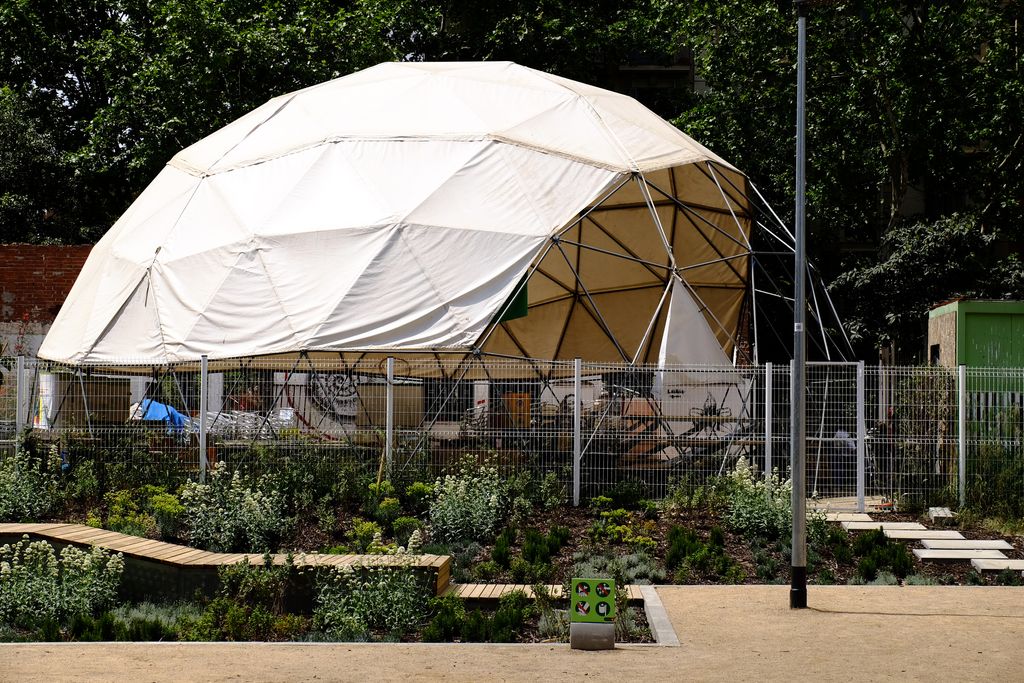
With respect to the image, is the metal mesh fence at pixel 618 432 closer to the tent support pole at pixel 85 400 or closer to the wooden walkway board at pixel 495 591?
the tent support pole at pixel 85 400

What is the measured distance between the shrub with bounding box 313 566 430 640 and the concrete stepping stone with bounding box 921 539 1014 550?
21.2 ft

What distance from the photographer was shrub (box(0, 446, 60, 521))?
15.0 meters

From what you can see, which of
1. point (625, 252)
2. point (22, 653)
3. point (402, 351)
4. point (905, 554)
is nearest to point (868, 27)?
point (625, 252)

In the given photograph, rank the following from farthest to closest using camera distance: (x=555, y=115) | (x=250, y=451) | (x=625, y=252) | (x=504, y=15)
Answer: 1. (x=504, y=15)
2. (x=625, y=252)
3. (x=555, y=115)
4. (x=250, y=451)

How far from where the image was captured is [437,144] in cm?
2008

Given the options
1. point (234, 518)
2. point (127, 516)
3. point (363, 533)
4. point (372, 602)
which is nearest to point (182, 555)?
point (234, 518)

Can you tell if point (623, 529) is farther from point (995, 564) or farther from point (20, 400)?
point (20, 400)

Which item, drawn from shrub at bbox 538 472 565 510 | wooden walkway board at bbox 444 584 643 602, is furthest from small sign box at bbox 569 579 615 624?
shrub at bbox 538 472 565 510

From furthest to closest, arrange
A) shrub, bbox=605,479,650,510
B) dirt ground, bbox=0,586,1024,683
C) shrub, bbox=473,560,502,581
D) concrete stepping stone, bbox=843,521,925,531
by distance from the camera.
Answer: shrub, bbox=605,479,650,510
concrete stepping stone, bbox=843,521,925,531
shrub, bbox=473,560,502,581
dirt ground, bbox=0,586,1024,683

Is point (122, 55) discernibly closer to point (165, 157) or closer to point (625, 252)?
point (165, 157)

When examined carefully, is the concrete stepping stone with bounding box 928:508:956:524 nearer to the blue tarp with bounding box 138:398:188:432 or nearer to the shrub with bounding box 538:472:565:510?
the shrub with bounding box 538:472:565:510

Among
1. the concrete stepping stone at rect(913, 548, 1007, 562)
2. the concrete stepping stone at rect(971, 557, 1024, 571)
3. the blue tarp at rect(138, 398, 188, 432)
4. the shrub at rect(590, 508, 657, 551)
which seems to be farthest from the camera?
the blue tarp at rect(138, 398, 188, 432)

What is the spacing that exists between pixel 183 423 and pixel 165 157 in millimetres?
16937

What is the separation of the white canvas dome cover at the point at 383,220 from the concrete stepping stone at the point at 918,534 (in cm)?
511
